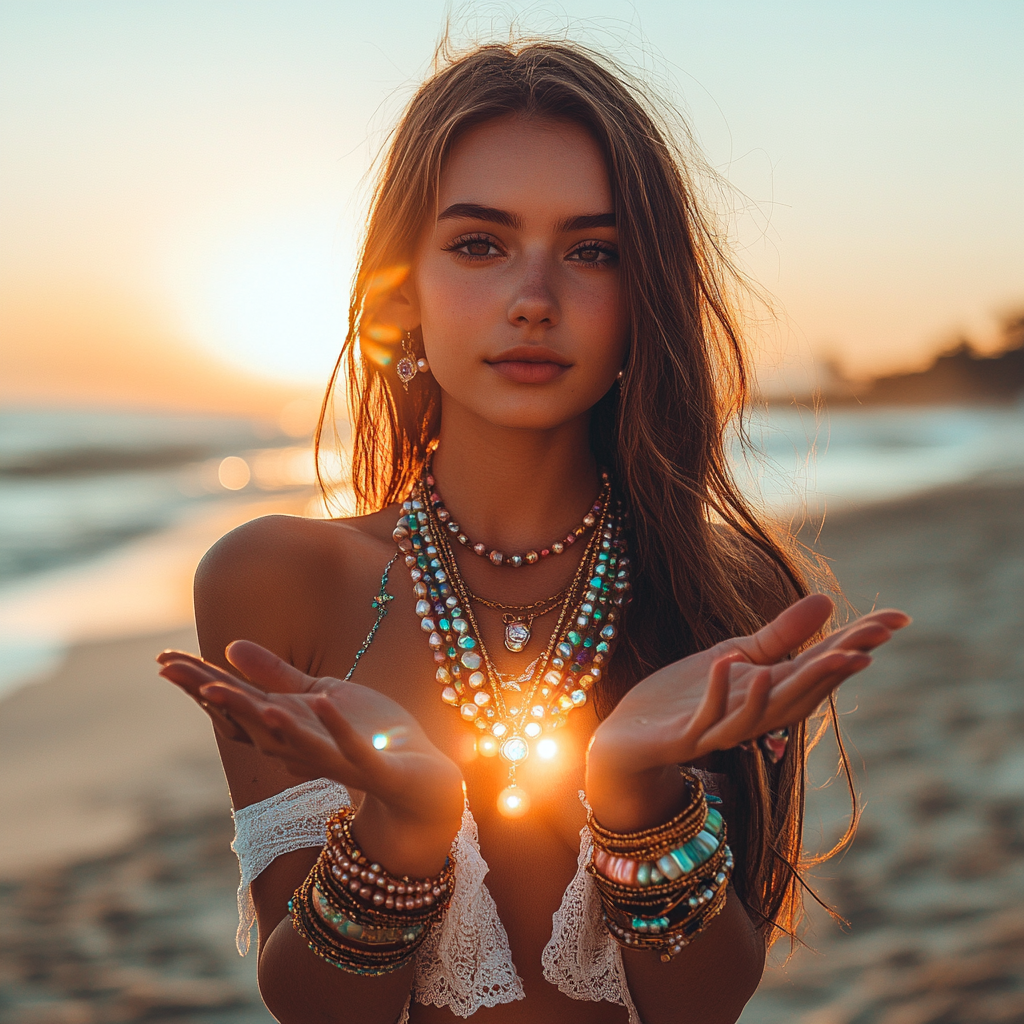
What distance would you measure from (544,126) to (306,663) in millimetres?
1399

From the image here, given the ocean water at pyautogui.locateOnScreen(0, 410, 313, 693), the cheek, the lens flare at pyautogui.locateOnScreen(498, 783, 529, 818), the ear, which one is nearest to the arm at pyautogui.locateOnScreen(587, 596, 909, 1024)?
the lens flare at pyautogui.locateOnScreen(498, 783, 529, 818)

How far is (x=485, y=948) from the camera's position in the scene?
2.12m

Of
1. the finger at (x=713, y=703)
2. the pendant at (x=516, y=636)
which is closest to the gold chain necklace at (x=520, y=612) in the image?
the pendant at (x=516, y=636)

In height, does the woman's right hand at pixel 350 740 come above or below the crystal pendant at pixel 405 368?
below

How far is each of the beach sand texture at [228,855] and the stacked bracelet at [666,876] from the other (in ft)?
8.34

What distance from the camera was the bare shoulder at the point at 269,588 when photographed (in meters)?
2.32

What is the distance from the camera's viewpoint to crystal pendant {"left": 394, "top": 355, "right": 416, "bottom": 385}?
9.13ft

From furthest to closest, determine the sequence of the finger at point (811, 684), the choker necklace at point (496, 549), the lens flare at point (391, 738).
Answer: the choker necklace at point (496, 549), the lens flare at point (391, 738), the finger at point (811, 684)

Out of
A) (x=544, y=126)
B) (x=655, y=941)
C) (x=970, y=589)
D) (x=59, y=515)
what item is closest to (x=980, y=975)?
(x=655, y=941)

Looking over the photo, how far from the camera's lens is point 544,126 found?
2.47 metres

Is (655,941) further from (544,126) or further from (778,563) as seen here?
(544,126)

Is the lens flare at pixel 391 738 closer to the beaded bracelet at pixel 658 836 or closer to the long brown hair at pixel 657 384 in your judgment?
the beaded bracelet at pixel 658 836

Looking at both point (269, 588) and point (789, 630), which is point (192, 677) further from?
point (789, 630)

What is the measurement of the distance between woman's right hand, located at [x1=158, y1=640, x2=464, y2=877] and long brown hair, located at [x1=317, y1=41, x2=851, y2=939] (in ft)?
2.43
